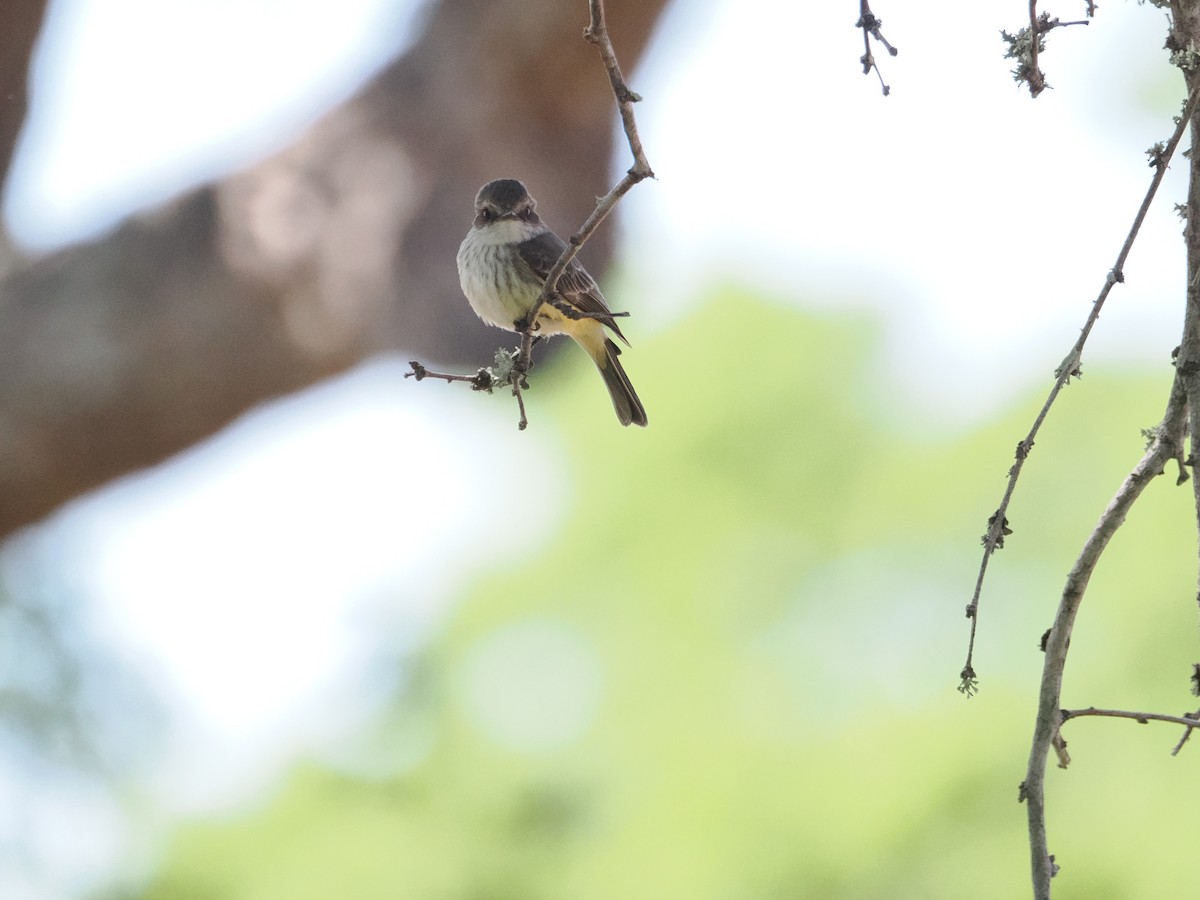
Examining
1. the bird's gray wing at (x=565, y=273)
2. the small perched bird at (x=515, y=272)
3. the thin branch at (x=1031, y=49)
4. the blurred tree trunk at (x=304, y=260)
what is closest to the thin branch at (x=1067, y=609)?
the thin branch at (x=1031, y=49)

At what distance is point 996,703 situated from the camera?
22.3ft

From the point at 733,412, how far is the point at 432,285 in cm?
211

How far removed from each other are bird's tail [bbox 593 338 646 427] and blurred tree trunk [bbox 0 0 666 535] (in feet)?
12.1

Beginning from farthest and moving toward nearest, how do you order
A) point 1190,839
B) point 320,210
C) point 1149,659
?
1. point 320,210
2. point 1149,659
3. point 1190,839

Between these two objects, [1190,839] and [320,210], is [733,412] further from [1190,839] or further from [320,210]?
[1190,839]

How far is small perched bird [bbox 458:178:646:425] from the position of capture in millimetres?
4074

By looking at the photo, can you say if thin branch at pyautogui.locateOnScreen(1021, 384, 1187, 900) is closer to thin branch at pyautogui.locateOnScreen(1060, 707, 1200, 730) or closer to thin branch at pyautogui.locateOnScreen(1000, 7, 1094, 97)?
thin branch at pyautogui.locateOnScreen(1060, 707, 1200, 730)

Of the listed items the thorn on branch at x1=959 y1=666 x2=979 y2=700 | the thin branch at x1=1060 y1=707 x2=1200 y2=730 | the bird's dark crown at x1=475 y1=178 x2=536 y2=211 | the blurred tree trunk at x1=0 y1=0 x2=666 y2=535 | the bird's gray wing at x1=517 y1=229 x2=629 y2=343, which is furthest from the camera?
the blurred tree trunk at x1=0 y1=0 x2=666 y2=535

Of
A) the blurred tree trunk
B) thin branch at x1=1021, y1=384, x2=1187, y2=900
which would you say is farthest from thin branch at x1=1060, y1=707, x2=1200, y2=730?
the blurred tree trunk

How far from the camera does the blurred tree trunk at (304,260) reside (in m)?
7.65

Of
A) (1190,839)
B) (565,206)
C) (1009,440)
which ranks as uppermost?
(565,206)

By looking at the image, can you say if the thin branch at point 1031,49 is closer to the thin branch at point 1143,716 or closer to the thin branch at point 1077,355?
the thin branch at point 1077,355

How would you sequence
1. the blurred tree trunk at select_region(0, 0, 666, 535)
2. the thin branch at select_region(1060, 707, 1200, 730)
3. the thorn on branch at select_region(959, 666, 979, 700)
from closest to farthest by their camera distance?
the thin branch at select_region(1060, 707, 1200, 730) → the thorn on branch at select_region(959, 666, 979, 700) → the blurred tree trunk at select_region(0, 0, 666, 535)

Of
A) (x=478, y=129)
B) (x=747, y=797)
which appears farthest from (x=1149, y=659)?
(x=478, y=129)
